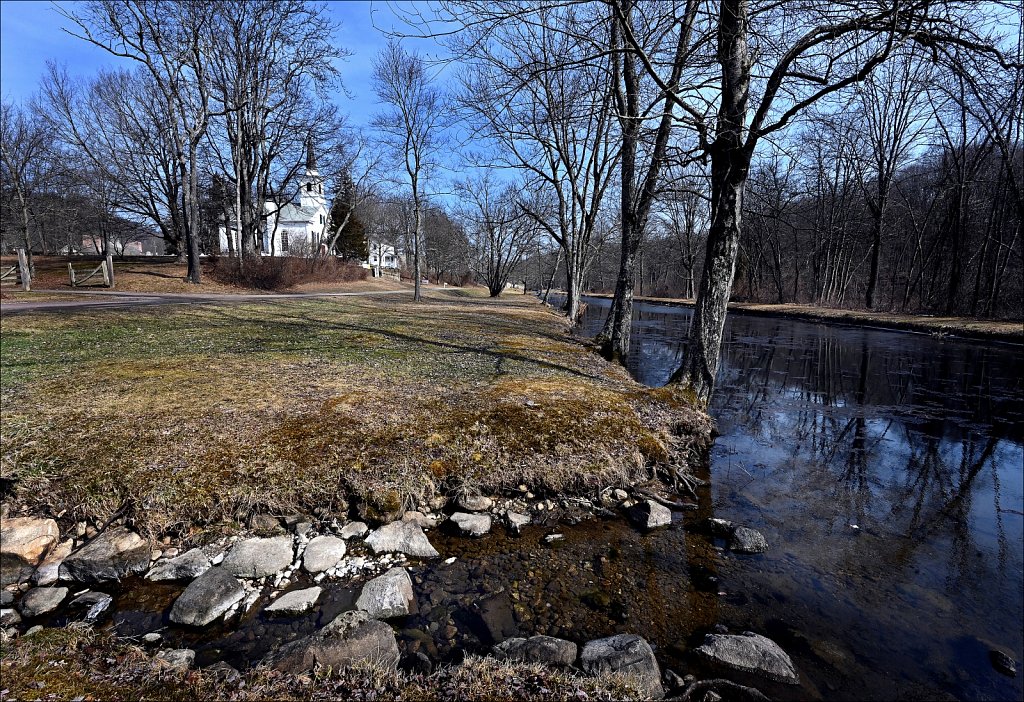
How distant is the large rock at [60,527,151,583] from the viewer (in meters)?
2.85

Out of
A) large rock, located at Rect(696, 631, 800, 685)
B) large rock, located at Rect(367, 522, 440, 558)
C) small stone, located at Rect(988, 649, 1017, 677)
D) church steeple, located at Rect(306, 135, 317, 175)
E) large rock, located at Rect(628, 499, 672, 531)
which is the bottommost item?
small stone, located at Rect(988, 649, 1017, 677)

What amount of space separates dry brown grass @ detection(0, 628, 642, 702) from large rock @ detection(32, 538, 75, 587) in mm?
726

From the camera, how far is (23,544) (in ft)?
9.48

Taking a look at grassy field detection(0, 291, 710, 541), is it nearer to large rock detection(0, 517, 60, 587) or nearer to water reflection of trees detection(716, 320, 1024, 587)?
large rock detection(0, 517, 60, 587)

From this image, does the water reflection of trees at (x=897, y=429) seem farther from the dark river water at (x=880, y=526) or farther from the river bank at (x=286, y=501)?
the river bank at (x=286, y=501)

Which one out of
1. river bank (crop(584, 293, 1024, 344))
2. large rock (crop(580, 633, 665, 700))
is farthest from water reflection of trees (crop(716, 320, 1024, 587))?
river bank (crop(584, 293, 1024, 344))

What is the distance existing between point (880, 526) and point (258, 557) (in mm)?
5589

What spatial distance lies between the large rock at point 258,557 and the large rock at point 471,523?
1271mm

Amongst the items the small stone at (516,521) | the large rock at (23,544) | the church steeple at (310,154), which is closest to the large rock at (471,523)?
the small stone at (516,521)

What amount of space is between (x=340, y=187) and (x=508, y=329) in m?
26.1

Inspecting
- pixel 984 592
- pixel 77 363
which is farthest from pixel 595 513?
pixel 77 363

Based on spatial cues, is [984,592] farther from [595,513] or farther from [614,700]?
[614,700]

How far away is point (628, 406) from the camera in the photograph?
234 inches

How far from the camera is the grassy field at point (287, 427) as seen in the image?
3430 millimetres
